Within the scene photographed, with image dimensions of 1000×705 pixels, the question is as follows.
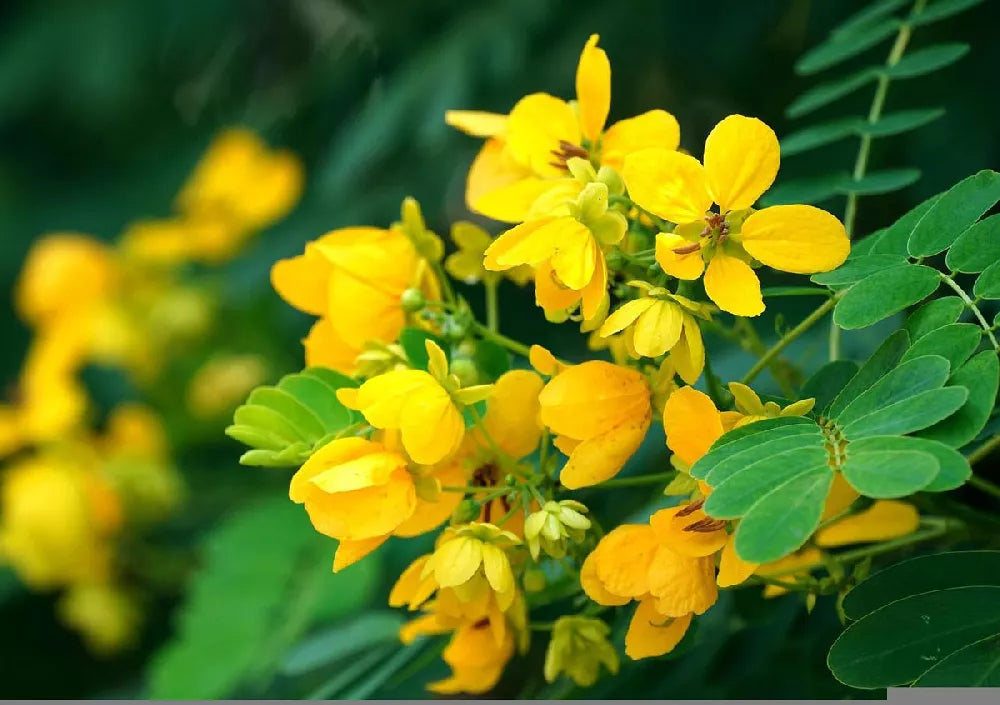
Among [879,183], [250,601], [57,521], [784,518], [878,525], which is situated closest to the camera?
[784,518]

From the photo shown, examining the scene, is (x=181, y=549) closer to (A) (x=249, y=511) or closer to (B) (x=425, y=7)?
(A) (x=249, y=511)

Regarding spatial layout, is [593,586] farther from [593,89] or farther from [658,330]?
[593,89]

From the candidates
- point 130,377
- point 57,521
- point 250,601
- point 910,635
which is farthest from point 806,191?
point 130,377

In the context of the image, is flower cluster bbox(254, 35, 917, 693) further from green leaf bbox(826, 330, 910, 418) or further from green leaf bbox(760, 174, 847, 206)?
green leaf bbox(760, 174, 847, 206)

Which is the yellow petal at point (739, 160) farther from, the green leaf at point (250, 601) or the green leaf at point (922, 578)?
the green leaf at point (250, 601)

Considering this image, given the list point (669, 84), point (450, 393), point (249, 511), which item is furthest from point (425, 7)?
point (450, 393)

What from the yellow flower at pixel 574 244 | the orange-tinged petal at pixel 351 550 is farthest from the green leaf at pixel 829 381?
the orange-tinged petal at pixel 351 550
